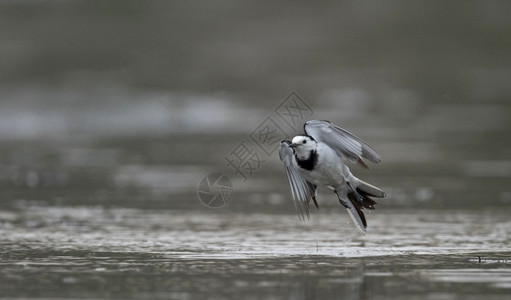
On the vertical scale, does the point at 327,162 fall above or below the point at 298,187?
above

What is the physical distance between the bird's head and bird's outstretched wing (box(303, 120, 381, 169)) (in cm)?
16

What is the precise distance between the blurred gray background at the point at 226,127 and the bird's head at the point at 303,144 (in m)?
0.99

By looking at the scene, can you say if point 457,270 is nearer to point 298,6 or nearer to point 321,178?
point 321,178

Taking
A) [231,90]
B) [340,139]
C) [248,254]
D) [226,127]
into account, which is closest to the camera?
[248,254]

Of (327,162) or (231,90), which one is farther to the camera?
(231,90)

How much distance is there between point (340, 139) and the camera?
11.2 metres

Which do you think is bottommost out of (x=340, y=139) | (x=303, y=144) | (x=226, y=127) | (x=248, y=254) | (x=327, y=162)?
(x=248, y=254)

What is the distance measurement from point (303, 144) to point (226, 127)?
47.2 feet

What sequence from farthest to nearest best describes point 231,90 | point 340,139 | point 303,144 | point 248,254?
point 231,90
point 340,139
point 303,144
point 248,254

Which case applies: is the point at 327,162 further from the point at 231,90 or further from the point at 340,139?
the point at 231,90

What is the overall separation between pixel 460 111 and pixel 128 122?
27.0ft

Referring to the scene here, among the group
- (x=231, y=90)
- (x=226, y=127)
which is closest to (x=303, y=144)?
(x=226, y=127)

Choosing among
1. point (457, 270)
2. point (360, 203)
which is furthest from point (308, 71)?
point (457, 270)

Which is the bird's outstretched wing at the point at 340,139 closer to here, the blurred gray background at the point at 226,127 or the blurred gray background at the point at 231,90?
the blurred gray background at the point at 226,127
